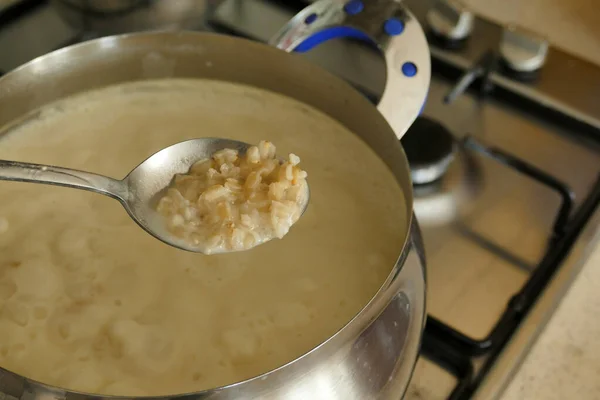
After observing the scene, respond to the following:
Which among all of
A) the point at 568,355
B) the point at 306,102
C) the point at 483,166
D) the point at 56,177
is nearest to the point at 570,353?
the point at 568,355

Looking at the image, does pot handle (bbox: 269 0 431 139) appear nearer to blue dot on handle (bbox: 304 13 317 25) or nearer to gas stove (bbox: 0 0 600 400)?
blue dot on handle (bbox: 304 13 317 25)

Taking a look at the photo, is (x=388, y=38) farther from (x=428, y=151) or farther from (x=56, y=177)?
(x=56, y=177)

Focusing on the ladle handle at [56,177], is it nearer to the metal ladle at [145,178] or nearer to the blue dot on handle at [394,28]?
the metal ladle at [145,178]

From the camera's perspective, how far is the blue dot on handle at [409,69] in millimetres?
706

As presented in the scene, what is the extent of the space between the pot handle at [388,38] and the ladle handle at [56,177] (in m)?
0.27

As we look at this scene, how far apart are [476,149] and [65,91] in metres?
0.54

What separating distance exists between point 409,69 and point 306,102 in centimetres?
16

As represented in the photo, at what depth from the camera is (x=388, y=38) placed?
732 millimetres

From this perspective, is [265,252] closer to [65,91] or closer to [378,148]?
[378,148]

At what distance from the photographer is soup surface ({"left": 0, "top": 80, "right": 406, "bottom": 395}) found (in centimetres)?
60

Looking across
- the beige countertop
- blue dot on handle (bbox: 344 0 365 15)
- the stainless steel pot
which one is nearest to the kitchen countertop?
the beige countertop

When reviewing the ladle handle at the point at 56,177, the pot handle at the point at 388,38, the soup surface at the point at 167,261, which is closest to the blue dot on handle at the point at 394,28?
the pot handle at the point at 388,38

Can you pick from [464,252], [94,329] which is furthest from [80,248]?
[464,252]

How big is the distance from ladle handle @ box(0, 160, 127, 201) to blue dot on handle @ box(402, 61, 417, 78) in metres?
0.31
